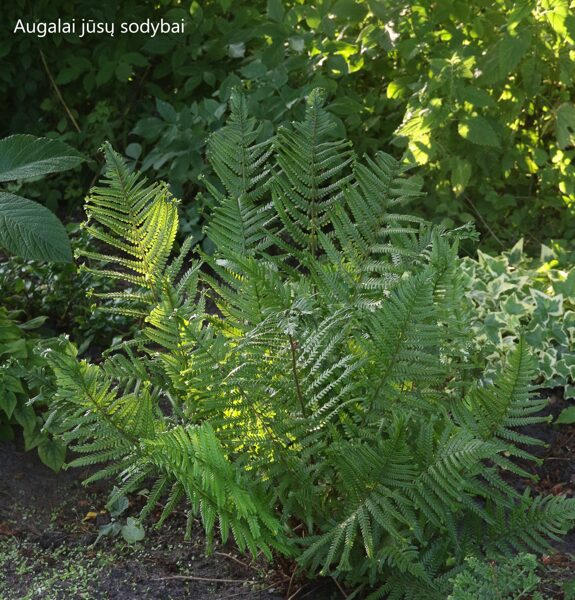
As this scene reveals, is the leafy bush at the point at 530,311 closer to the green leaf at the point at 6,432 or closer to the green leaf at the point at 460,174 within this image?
the green leaf at the point at 460,174

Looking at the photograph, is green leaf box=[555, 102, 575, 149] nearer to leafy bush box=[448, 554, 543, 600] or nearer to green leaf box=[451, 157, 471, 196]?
green leaf box=[451, 157, 471, 196]

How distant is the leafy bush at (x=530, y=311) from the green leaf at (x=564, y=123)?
2.04 feet

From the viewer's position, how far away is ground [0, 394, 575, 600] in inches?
94.3

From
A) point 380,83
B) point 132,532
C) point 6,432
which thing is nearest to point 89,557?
point 132,532

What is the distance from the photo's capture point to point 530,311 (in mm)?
3379

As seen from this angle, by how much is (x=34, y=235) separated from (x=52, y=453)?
72cm

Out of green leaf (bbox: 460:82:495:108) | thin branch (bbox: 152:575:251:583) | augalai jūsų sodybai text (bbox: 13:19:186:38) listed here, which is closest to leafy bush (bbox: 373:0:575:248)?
green leaf (bbox: 460:82:495:108)

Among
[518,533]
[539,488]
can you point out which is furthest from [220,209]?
[539,488]

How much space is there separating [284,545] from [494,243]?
2.35 meters

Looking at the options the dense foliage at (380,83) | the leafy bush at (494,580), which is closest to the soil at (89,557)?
the leafy bush at (494,580)

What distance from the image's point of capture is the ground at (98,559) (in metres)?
2.39

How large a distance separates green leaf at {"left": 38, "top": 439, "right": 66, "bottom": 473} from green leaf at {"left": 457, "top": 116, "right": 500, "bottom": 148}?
2.02 metres

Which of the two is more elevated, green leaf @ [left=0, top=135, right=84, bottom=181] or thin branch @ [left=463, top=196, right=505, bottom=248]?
green leaf @ [left=0, top=135, right=84, bottom=181]

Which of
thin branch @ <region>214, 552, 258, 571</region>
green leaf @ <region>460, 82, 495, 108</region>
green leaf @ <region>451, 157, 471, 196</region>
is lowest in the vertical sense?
thin branch @ <region>214, 552, 258, 571</region>
